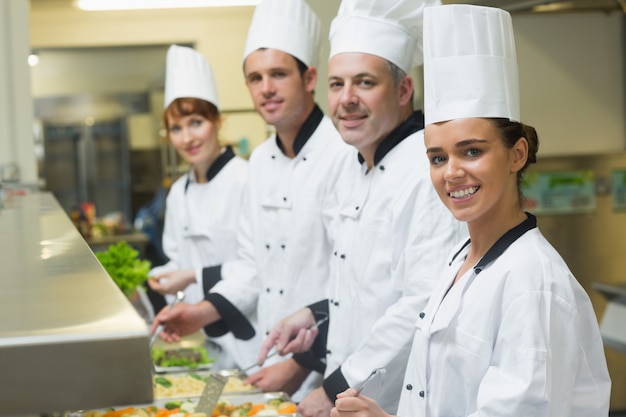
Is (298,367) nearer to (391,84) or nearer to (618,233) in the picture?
(391,84)

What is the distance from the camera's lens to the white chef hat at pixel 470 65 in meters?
1.46

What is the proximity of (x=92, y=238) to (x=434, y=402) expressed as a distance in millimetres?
5894

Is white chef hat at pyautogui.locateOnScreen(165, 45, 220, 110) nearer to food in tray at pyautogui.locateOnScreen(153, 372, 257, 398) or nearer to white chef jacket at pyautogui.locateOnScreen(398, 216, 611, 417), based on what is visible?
food in tray at pyautogui.locateOnScreen(153, 372, 257, 398)

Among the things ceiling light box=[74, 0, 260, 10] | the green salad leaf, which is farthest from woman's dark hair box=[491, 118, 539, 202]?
ceiling light box=[74, 0, 260, 10]

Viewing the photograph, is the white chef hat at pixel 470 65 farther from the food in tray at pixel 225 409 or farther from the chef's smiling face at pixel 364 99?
the food in tray at pixel 225 409

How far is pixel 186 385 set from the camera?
2.45m

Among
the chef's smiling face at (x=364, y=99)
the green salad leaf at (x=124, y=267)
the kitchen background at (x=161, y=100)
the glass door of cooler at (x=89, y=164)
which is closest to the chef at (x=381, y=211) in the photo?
the chef's smiling face at (x=364, y=99)

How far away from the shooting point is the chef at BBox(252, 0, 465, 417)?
1.87m

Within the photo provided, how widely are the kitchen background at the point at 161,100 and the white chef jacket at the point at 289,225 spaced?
1554 mm

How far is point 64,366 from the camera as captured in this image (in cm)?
58

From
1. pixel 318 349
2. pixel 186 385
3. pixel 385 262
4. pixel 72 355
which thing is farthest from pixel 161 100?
pixel 72 355

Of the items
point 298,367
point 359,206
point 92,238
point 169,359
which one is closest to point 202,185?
point 169,359

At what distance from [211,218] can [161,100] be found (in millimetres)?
5723

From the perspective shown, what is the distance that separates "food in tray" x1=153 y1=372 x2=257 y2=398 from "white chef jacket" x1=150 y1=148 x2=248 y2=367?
27.1 inches
